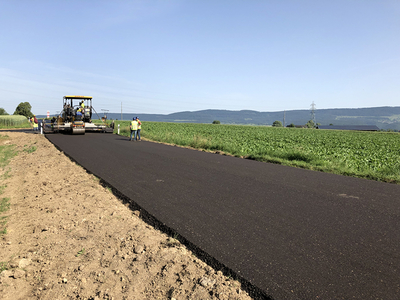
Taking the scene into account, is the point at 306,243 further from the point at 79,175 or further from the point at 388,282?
the point at 79,175

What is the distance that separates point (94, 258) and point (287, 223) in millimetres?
3048

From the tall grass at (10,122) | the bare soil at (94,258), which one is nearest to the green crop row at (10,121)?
the tall grass at (10,122)

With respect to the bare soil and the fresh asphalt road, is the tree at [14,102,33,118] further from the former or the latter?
the bare soil

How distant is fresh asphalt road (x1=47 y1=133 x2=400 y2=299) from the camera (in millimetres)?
3137

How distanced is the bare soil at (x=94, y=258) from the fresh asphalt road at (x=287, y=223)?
418 mm

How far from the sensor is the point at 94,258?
12.3 feet

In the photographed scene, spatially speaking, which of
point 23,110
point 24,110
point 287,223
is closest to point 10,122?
point 23,110

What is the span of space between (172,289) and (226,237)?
1358mm

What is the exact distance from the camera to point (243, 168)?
1005 cm

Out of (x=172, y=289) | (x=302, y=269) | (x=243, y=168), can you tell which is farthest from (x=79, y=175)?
(x=302, y=269)

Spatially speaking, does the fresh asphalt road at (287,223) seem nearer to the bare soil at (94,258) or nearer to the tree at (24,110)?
the bare soil at (94,258)

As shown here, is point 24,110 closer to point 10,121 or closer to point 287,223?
point 10,121

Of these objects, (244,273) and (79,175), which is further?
(79,175)

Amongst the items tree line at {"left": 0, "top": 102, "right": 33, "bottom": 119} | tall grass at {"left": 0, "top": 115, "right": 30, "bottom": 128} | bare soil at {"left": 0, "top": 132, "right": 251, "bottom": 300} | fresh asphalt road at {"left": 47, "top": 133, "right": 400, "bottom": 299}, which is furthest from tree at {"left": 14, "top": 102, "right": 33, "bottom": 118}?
bare soil at {"left": 0, "top": 132, "right": 251, "bottom": 300}
